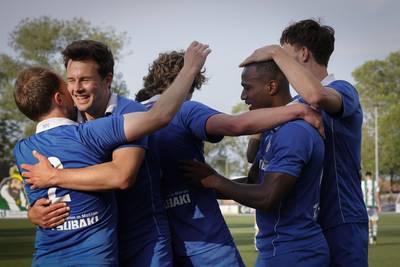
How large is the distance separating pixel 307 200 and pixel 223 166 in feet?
368

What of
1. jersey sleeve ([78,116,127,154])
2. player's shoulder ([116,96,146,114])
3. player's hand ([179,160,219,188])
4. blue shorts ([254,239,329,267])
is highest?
player's shoulder ([116,96,146,114])

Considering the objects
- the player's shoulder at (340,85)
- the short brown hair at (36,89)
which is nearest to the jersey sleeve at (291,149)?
the player's shoulder at (340,85)

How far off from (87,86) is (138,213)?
906 millimetres

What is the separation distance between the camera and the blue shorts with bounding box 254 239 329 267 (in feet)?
16.9

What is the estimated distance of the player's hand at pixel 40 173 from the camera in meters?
4.89

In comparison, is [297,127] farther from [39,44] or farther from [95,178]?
[39,44]

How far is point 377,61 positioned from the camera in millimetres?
103000

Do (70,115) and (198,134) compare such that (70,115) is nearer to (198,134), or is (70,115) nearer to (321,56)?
(198,134)

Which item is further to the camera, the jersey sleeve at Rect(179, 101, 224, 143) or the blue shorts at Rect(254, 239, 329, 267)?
the jersey sleeve at Rect(179, 101, 224, 143)

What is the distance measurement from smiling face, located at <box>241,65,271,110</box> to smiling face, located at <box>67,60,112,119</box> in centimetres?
95

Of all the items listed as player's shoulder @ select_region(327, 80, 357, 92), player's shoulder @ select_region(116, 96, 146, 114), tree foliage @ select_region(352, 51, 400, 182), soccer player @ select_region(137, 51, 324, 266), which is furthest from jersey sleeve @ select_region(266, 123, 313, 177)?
tree foliage @ select_region(352, 51, 400, 182)

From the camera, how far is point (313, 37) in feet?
19.1

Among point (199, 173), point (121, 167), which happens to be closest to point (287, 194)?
point (199, 173)

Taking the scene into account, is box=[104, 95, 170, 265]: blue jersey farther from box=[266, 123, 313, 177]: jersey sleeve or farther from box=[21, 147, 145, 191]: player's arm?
box=[266, 123, 313, 177]: jersey sleeve
